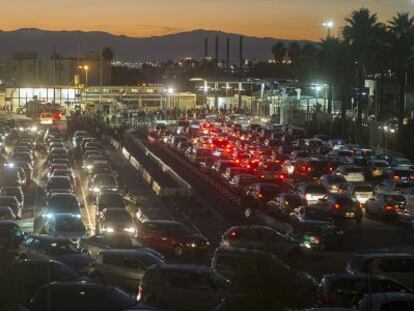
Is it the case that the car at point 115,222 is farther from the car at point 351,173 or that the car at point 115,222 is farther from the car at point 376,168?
the car at point 376,168

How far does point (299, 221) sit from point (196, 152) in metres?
27.4

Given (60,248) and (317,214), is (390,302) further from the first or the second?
(317,214)

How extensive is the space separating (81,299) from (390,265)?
882 cm

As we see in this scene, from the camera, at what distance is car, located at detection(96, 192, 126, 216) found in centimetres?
3484

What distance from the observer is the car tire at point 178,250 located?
89.2 ft

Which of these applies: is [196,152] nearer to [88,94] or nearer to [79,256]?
[79,256]

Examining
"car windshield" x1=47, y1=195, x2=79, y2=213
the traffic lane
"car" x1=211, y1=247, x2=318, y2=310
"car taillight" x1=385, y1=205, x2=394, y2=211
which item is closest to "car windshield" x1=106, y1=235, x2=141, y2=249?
"car windshield" x1=47, y1=195, x2=79, y2=213

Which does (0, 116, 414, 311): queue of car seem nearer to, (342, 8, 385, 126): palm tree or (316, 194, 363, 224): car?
(316, 194, 363, 224): car

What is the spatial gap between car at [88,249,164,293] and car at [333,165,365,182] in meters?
26.2

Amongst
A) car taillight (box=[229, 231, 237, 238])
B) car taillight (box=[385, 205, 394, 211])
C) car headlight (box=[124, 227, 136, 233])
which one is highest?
car taillight (box=[229, 231, 237, 238])

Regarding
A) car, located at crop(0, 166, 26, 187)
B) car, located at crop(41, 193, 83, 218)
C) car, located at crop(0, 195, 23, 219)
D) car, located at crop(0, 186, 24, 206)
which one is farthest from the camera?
car, located at crop(0, 166, 26, 187)

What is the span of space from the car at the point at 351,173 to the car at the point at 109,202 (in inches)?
561

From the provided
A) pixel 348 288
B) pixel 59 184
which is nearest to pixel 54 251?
pixel 348 288

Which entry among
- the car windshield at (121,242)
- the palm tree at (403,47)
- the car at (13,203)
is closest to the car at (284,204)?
the car at (13,203)
